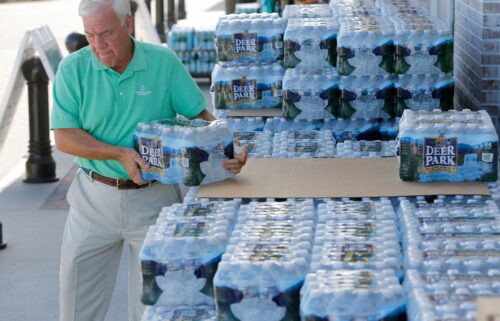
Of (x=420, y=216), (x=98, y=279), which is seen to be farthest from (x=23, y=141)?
(x=420, y=216)

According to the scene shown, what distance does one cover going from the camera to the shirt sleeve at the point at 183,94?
6.34 m

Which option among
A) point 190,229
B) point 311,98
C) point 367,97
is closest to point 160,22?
point 311,98

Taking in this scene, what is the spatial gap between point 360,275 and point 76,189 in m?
2.54

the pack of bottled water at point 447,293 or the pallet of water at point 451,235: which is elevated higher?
the pack of bottled water at point 447,293

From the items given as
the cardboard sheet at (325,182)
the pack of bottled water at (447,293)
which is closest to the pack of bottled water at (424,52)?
the cardboard sheet at (325,182)

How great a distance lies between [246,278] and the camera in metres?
4.42

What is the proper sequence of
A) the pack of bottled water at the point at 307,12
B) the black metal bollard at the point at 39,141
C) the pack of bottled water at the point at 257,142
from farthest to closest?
the black metal bollard at the point at 39,141
the pack of bottled water at the point at 307,12
the pack of bottled water at the point at 257,142

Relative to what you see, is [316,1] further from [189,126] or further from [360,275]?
[360,275]

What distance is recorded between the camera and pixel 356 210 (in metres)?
5.39

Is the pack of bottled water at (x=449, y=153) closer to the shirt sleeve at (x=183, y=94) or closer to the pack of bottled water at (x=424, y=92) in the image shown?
the shirt sleeve at (x=183, y=94)

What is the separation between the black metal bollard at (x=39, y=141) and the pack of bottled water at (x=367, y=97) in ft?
16.6

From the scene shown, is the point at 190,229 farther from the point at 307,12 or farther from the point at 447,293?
the point at 307,12

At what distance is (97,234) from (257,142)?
4.92ft

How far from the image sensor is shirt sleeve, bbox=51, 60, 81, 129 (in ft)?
20.4
